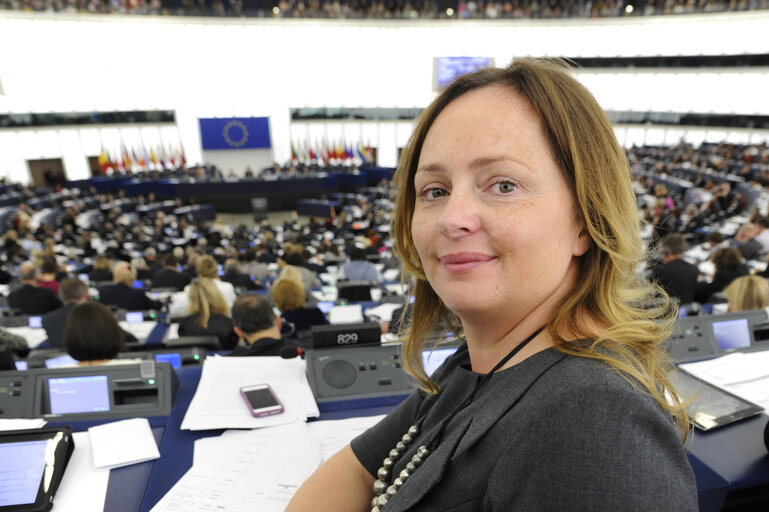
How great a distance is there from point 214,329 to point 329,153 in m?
19.2

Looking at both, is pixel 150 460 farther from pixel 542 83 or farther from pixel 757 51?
pixel 757 51

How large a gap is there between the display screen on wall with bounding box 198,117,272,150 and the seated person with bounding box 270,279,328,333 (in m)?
19.1

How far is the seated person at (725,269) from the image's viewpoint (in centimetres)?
457

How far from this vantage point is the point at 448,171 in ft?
2.47

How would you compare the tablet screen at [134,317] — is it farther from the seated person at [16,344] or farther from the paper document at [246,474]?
the paper document at [246,474]

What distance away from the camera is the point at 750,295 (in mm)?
2891

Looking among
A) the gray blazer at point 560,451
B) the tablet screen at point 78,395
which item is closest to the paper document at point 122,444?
the tablet screen at point 78,395

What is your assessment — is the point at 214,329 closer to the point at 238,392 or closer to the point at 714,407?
the point at 238,392

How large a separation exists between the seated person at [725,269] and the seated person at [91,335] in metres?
5.46

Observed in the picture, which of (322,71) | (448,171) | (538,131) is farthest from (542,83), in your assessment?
(322,71)

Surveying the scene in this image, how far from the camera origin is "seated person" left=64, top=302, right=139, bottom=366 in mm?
2131

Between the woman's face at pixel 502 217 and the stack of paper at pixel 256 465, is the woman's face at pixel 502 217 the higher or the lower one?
the higher one

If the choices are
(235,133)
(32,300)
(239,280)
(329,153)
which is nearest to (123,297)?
(32,300)

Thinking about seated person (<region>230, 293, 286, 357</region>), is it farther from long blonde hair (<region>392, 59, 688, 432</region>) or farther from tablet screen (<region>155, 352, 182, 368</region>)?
long blonde hair (<region>392, 59, 688, 432</region>)
